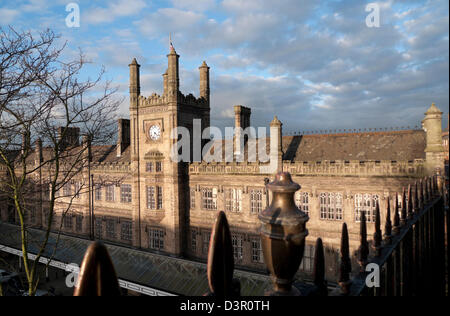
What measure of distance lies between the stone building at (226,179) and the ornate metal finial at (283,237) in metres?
18.0

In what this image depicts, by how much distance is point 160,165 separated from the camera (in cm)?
2608

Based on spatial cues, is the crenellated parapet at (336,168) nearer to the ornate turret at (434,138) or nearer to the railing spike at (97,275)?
the ornate turret at (434,138)

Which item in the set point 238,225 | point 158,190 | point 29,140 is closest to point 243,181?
point 238,225

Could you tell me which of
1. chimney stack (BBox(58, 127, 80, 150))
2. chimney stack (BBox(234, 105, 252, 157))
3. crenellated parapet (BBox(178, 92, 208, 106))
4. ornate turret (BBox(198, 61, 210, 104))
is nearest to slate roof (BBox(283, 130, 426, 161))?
chimney stack (BBox(234, 105, 252, 157))

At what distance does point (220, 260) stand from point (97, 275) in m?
0.69

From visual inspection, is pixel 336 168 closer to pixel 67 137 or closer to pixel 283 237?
pixel 67 137

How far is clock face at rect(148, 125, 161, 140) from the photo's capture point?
86.0 feet

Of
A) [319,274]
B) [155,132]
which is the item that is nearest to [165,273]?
[155,132]

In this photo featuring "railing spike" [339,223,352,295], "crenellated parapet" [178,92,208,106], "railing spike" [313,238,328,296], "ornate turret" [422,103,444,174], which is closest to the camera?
"railing spike" [313,238,328,296]

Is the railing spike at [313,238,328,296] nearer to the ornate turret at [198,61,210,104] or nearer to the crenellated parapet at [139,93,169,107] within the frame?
the crenellated parapet at [139,93,169,107]

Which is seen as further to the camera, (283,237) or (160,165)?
(160,165)

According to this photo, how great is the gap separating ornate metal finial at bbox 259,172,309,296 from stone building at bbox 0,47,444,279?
59.1 feet
